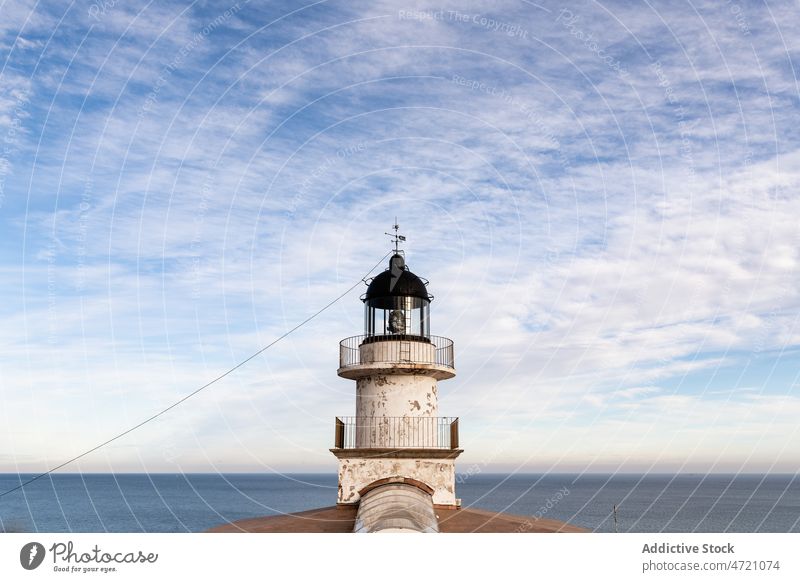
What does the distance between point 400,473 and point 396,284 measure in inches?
227

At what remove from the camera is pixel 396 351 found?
66.7ft

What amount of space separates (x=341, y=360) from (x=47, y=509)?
12314 centimetres

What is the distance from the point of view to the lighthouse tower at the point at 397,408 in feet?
65.0
